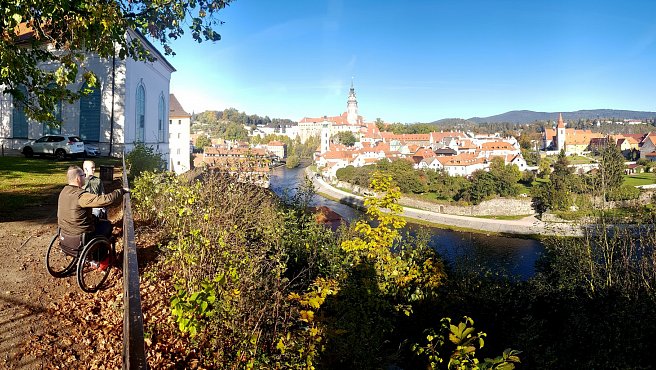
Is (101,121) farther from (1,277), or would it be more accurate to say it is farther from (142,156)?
(1,277)

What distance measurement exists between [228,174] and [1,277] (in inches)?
139

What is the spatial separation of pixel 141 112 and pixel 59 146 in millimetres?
5517

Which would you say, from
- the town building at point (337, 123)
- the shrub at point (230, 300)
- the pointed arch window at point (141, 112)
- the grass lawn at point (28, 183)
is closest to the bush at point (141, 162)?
the grass lawn at point (28, 183)

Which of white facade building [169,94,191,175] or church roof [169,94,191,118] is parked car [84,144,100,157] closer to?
white facade building [169,94,191,175]

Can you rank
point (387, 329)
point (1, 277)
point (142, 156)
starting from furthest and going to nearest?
point (142, 156)
point (387, 329)
point (1, 277)

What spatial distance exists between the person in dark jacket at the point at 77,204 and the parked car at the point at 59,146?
15.2 metres

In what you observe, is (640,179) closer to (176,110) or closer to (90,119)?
(176,110)

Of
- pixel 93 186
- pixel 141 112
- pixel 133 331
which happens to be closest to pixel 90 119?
pixel 141 112

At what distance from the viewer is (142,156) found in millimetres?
12008

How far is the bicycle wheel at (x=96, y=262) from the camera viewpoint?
431 cm

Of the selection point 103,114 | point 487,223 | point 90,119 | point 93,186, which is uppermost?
point 103,114

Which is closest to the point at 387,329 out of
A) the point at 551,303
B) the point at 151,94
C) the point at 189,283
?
the point at 189,283

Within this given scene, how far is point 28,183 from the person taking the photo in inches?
412

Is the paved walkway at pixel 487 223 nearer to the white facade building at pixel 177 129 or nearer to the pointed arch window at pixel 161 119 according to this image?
the white facade building at pixel 177 129
